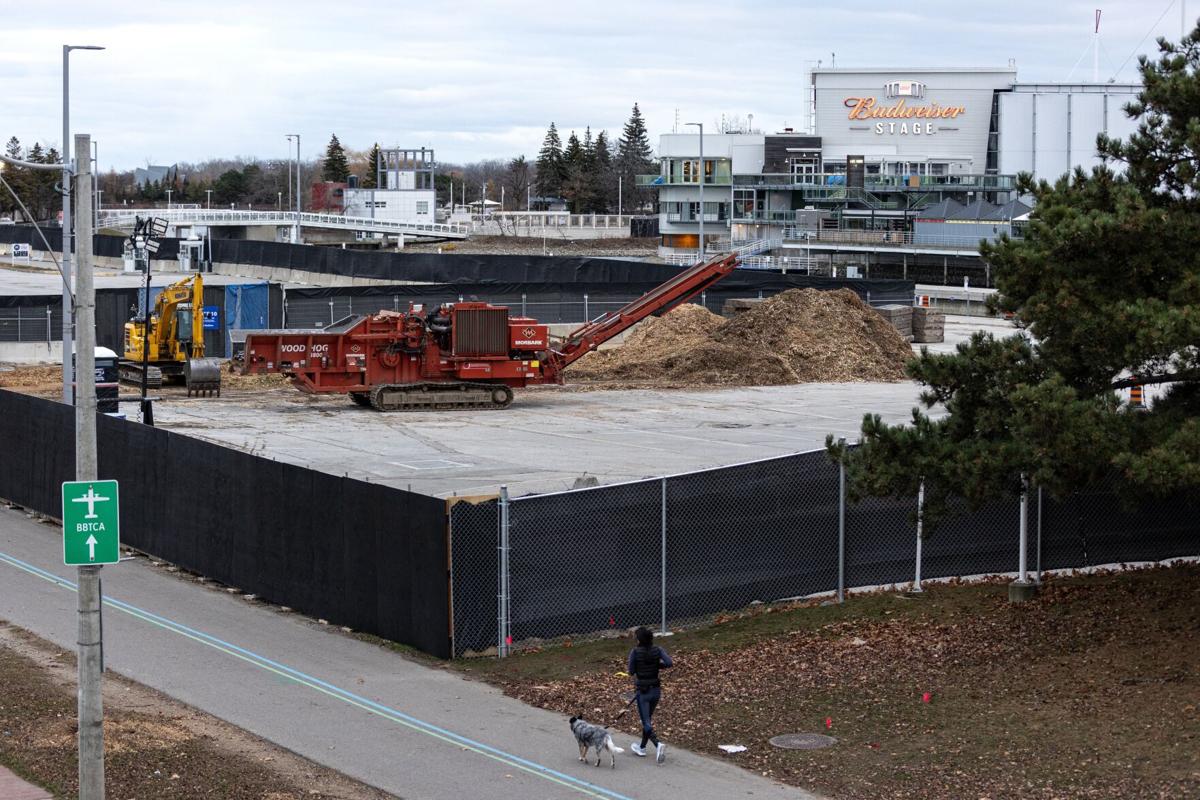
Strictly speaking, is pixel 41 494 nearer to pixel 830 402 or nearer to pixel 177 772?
pixel 177 772

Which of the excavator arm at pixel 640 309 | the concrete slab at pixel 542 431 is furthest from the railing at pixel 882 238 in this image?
the concrete slab at pixel 542 431

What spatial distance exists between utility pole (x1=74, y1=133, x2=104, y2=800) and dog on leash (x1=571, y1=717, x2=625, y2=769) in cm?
392

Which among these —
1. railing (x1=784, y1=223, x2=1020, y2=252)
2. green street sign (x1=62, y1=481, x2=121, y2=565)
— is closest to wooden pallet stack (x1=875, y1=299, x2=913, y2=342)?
railing (x1=784, y1=223, x2=1020, y2=252)

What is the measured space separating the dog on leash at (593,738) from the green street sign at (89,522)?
4.17 m

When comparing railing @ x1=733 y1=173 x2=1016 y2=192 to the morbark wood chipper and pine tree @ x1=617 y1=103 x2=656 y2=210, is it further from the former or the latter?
the morbark wood chipper

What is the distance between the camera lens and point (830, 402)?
140 ft

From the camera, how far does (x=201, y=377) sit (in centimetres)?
4234

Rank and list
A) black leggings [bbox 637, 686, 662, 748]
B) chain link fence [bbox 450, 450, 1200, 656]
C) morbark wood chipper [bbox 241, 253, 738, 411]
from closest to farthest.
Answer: black leggings [bbox 637, 686, 662, 748] → chain link fence [bbox 450, 450, 1200, 656] → morbark wood chipper [bbox 241, 253, 738, 411]

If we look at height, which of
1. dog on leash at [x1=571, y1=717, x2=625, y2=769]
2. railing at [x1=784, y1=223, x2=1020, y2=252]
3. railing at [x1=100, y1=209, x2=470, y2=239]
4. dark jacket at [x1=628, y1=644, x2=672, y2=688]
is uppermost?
railing at [x1=100, y1=209, x2=470, y2=239]

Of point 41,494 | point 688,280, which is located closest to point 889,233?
point 688,280

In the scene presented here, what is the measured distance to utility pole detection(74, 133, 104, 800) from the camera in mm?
11109

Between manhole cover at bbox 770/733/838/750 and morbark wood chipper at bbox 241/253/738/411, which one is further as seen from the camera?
morbark wood chipper at bbox 241/253/738/411

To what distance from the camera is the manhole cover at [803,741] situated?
13.4m

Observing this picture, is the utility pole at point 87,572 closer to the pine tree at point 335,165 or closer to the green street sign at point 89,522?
the green street sign at point 89,522
